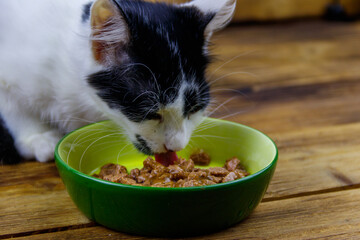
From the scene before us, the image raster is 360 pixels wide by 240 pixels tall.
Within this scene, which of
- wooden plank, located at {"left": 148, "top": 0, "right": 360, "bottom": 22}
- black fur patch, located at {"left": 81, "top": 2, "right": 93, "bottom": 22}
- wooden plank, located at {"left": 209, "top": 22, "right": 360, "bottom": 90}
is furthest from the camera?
wooden plank, located at {"left": 148, "top": 0, "right": 360, "bottom": 22}

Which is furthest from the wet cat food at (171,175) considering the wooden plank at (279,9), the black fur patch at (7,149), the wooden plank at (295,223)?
the wooden plank at (279,9)

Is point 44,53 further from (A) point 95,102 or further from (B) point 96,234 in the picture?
(B) point 96,234

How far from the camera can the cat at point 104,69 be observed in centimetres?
99

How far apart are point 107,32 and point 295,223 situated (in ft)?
1.94

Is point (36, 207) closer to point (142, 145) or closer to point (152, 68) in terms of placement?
point (142, 145)

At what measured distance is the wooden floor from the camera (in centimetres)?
93

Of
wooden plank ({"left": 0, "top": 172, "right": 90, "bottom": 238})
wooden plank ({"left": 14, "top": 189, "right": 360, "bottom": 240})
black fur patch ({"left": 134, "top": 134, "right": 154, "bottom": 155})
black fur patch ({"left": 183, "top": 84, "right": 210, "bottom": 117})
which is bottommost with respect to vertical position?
wooden plank ({"left": 0, "top": 172, "right": 90, "bottom": 238})

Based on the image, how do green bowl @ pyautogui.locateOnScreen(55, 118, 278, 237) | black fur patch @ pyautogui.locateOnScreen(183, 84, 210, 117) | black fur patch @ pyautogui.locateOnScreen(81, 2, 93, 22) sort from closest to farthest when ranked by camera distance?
green bowl @ pyautogui.locateOnScreen(55, 118, 278, 237) < black fur patch @ pyautogui.locateOnScreen(183, 84, 210, 117) < black fur patch @ pyautogui.locateOnScreen(81, 2, 93, 22)

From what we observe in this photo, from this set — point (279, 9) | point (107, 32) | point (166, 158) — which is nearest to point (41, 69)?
point (107, 32)

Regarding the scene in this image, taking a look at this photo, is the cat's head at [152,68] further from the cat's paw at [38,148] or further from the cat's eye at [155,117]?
the cat's paw at [38,148]

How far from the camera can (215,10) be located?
1.12 m

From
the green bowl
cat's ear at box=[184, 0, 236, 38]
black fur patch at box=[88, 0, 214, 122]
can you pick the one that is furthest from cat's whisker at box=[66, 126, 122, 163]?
cat's ear at box=[184, 0, 236, 38]

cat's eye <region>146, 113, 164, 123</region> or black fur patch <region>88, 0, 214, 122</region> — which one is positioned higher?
black fur patch <region>88, 0, 214, 122</region>

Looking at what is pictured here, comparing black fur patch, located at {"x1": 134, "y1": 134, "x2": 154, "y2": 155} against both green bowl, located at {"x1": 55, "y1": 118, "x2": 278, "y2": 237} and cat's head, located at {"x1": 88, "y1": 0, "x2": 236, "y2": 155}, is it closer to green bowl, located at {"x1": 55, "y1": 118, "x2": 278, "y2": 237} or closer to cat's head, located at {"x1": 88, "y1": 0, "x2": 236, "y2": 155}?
cat's head, located at {"x1": 88, "y1": 0, "x2": 236, "y2": 155}
